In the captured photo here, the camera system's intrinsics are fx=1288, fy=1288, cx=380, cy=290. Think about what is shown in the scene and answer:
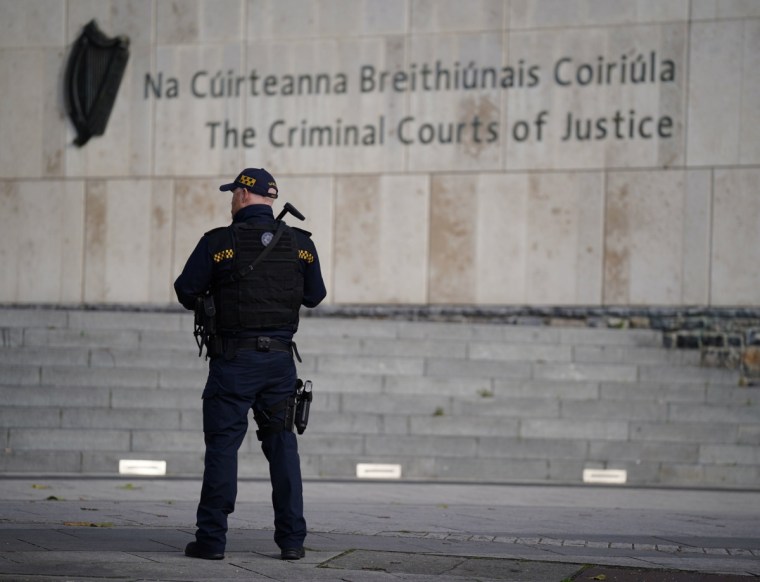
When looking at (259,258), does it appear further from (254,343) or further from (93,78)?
(93,78)

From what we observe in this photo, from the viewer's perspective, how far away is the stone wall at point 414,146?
1557 centimetres

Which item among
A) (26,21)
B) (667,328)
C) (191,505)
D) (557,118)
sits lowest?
(191,505)

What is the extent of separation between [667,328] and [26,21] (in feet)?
30.8

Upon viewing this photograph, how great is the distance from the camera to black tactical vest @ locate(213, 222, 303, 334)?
6305mm

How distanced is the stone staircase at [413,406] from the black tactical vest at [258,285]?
15.1ft

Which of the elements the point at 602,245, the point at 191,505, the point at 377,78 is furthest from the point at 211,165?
the point at 191,505

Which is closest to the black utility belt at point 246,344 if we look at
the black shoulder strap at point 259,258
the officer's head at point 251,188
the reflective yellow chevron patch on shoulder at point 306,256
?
the black shoulder strap at point 259,258

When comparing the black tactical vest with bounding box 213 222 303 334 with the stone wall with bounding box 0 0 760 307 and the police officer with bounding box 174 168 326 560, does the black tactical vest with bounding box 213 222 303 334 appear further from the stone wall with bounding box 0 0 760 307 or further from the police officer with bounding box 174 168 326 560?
the stone wall with bounding box 0 0 760 307

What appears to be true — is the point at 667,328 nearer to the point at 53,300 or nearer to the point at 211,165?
the point at 211,165

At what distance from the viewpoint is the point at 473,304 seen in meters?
16.2

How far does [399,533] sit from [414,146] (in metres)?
9.64

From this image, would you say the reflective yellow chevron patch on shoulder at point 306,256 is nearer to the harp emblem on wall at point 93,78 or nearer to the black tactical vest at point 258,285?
the black tactical vest at point 258,285

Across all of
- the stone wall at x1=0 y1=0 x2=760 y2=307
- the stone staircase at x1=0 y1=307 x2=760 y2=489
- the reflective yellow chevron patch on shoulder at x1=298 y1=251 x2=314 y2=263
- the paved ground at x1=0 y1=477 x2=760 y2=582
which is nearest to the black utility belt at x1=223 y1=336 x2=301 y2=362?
the reflective yellow chevron patch on shoulder at x1=298 y1=251 x2=314 y2=263

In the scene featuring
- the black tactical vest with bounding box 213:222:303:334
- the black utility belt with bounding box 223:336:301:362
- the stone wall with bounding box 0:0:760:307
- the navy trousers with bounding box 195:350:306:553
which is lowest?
the navy trousers with bounding box 195:350:306:553
